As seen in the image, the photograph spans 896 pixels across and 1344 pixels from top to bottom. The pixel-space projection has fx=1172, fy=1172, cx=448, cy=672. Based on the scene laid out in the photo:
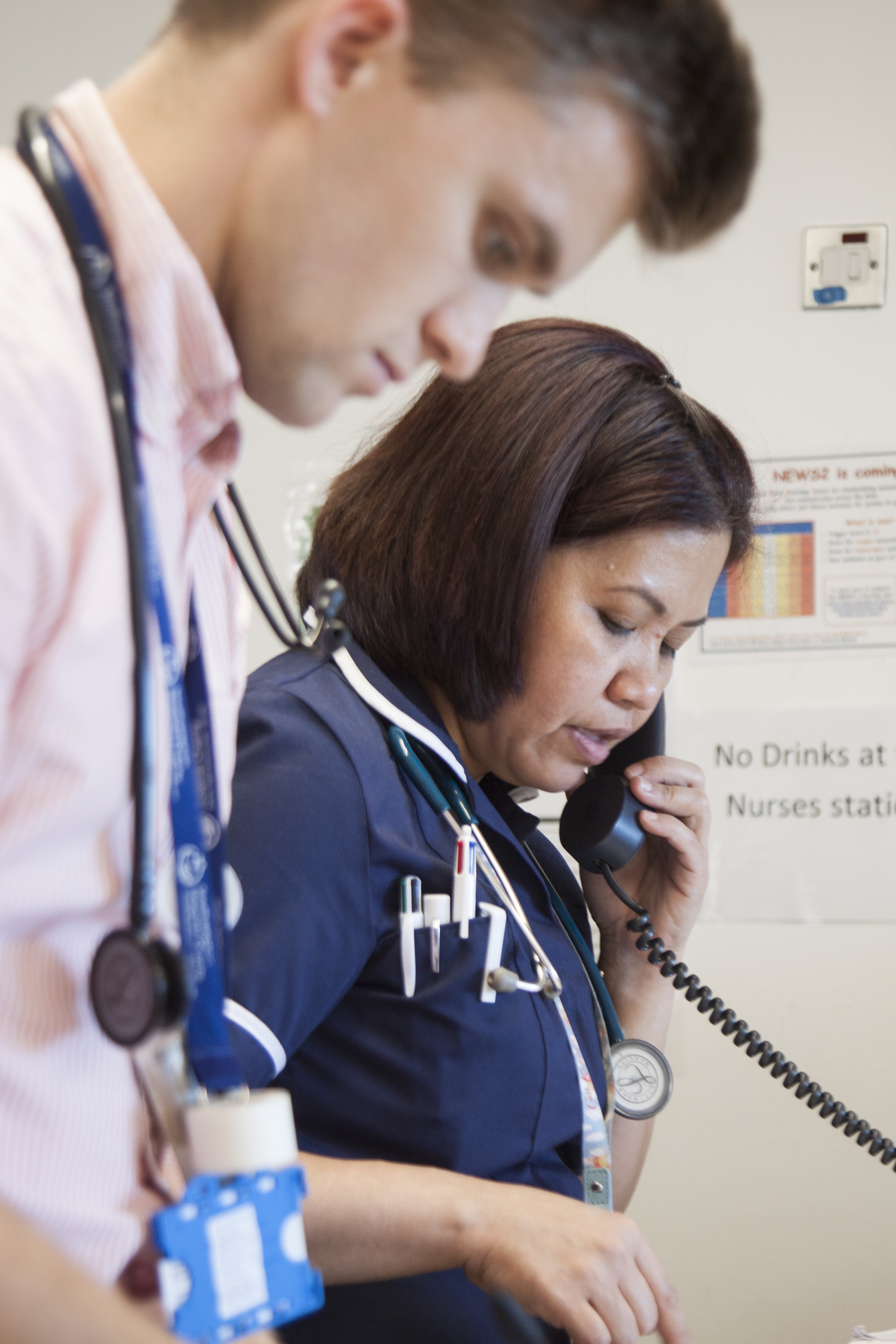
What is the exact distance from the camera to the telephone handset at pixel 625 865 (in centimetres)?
148

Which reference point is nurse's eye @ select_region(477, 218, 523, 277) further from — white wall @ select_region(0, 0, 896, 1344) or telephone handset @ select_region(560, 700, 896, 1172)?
white wall @ select_region(0, 0, 896, 1344)

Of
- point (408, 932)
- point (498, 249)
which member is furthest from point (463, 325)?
point (408, 932)

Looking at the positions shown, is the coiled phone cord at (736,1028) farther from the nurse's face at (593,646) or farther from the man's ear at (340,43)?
the man's ear at (340,43)

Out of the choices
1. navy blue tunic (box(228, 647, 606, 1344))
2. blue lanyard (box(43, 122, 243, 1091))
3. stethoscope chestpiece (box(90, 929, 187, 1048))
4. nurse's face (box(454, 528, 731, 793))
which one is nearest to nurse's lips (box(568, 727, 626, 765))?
nurse's face (box(454, 528, 731, 793))

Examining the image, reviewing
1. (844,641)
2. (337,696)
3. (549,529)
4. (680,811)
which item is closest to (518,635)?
(549,529)

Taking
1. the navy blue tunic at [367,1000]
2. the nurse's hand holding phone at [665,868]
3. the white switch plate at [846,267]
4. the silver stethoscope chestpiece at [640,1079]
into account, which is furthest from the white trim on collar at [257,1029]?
the white switch plate at [846,267]

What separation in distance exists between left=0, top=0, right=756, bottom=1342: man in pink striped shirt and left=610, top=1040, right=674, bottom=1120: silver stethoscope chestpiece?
91 centimetres

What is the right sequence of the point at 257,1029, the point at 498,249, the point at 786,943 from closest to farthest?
the point at 498,249 < the point at 257,1029 < the point at 786,943

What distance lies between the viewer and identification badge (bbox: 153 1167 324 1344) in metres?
0.57

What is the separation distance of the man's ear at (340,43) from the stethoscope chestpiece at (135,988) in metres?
0.39

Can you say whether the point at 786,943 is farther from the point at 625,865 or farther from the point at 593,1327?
the point at 593,1327

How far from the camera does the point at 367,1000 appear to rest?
105 cm

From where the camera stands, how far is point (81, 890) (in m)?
0.53

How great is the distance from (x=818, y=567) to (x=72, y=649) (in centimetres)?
193
